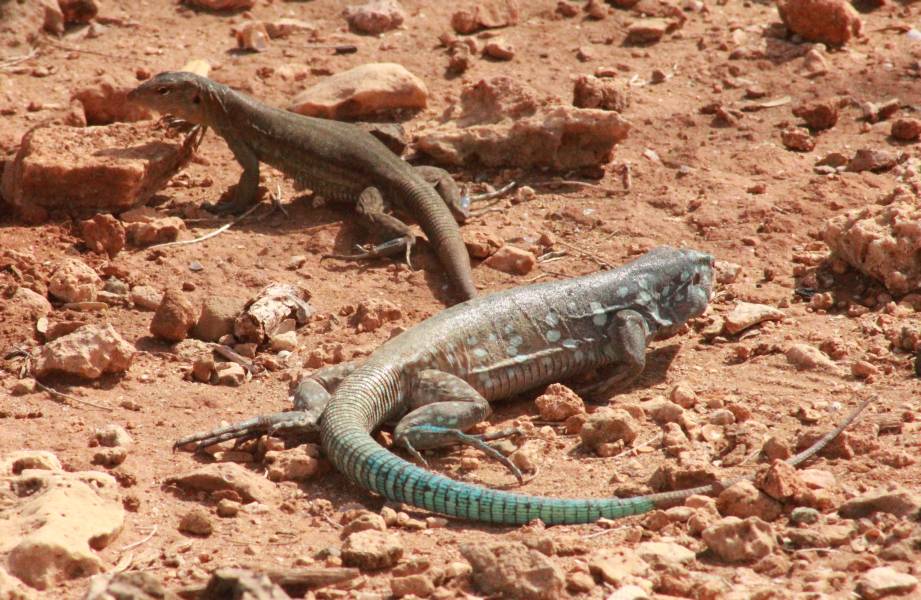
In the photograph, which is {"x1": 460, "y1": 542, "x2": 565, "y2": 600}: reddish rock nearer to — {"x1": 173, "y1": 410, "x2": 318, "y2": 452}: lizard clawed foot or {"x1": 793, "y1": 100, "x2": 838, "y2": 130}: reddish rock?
{"x1": 173, "y1": 410, "x2": 318, "y2": 452}: lizard clawed foot

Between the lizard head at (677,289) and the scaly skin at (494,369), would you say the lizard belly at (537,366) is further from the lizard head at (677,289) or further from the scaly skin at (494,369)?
the lizard head at (677,289)

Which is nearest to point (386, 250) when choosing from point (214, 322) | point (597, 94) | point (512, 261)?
point (512, 261)

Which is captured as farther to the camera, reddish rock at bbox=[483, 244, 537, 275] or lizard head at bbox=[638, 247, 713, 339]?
reddish rock at bbox=[483, 244, 537, 275]

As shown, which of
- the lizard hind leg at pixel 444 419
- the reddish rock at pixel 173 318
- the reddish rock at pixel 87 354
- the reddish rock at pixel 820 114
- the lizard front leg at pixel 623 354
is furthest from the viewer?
the reddish rock at pixel 820 114

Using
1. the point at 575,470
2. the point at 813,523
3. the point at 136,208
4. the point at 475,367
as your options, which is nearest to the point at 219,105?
the point at 136,208

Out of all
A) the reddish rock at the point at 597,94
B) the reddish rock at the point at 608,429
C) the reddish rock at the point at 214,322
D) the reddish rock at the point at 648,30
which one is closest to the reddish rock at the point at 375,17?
the reddish rock at the point at 648,30

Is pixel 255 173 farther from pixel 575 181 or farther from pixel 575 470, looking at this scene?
pixel 575 470

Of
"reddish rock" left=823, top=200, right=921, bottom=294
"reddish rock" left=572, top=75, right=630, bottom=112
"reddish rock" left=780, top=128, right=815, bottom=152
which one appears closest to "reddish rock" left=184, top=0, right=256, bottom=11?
"reddish rock" left=572, top=75, right=630, bottom=112
